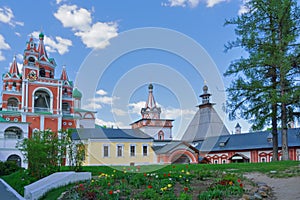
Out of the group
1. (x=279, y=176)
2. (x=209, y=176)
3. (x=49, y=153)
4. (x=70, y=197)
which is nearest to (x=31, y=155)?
(x=49, y=153)

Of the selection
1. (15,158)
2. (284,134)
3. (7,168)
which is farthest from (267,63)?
(15,158)

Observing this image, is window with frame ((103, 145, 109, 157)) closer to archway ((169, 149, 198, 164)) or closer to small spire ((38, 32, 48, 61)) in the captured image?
archway ((169, 149, 198, 164))

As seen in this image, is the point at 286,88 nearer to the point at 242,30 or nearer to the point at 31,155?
the point at 242,30

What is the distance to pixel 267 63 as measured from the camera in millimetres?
17734

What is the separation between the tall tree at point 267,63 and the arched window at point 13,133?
22.1 metres

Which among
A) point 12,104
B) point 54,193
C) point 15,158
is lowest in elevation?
point 15,158

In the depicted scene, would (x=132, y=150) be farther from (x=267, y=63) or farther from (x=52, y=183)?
(x=52, y=183)

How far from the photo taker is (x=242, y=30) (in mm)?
19594

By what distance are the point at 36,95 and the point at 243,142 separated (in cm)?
2323

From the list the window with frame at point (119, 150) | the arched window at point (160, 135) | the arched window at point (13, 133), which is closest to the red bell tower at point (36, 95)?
the arched window at point (13, 133)

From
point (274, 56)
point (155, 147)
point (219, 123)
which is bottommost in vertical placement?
point (155, 147)

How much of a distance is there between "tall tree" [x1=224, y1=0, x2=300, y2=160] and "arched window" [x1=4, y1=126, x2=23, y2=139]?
2209cm

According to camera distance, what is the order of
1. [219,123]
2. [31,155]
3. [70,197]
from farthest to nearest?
[219,123] < [31,155] < [70,197]

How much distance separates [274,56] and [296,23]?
2.85m
